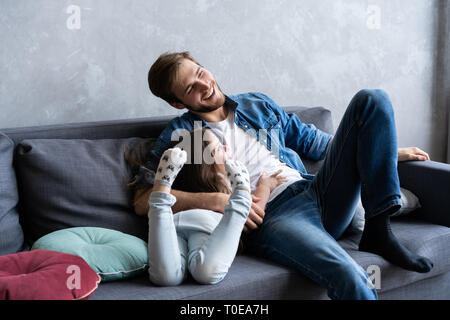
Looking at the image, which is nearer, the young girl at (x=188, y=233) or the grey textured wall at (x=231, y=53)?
the young girl at (x=188, y=233)

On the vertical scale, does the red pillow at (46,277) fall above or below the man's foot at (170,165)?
below

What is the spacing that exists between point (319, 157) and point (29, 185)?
1.08 m

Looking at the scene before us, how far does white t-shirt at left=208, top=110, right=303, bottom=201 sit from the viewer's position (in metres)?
1.79

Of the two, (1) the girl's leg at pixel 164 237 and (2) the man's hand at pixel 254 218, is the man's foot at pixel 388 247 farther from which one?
(1) the girl's leg at pixel 164 237

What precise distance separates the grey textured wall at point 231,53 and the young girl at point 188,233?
2.49 ft

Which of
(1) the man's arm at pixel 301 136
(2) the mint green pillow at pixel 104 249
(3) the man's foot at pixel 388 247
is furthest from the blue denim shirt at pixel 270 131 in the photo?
(3) the man's foot at pixel 388 247

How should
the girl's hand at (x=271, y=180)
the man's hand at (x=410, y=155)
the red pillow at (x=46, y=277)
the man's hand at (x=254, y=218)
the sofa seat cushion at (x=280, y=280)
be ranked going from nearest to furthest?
1. the red pillow at (x=46, y=277)
2. the sofa seat cushion at (x=280, y=280)
3. the man's hand at (x=254, y=218)
4. the girl's hand at (x=271, y=180)
5. the man's hand at (x=410, y=155)

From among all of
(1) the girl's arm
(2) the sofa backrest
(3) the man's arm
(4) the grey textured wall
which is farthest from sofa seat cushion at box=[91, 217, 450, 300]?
(4) the grey textured wall

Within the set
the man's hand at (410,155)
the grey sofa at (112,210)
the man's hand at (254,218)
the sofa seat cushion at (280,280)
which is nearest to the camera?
the sofa seat cushion at (280,280)

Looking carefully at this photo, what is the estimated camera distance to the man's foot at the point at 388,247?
147cm

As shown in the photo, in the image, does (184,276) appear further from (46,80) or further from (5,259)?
(46,80)

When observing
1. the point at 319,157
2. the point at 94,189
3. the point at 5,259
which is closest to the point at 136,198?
the point at 94,189

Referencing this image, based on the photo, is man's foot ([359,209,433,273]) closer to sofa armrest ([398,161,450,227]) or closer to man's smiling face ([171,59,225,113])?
sofa armrest ([398,161,450,227])
